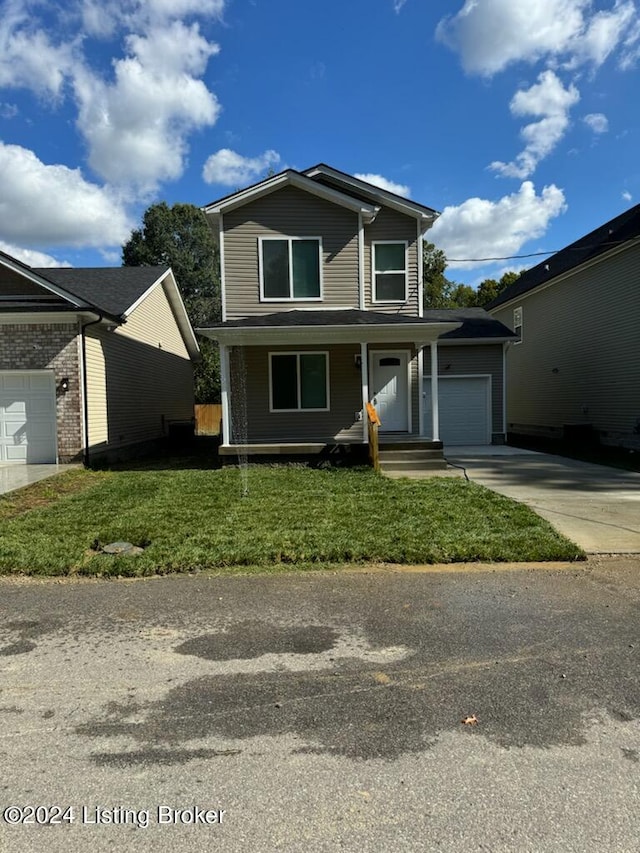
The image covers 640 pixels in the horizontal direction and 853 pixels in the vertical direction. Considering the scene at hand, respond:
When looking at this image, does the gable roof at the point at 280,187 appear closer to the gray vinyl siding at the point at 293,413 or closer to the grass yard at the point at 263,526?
the gray vinyl siding at the point at 293,413

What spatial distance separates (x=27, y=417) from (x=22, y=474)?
2129 mm

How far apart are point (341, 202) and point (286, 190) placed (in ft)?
4.55

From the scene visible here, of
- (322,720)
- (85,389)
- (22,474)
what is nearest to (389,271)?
(85,389)

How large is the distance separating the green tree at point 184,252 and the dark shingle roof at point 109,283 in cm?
1982

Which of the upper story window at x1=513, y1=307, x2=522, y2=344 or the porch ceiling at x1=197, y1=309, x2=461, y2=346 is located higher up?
the upper story window at x1=513, y1=307, x2=522, y2=344

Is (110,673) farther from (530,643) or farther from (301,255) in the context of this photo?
(301,255)

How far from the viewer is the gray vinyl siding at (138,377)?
1376 centimetres

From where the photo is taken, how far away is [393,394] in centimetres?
1445

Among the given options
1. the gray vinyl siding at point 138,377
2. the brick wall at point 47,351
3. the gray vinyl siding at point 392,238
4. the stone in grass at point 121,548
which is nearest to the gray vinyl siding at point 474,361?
the gray vinyl siding at point 392,238

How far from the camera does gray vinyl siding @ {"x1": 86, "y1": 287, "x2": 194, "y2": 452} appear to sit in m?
13.8

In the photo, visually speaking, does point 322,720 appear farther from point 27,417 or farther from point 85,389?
point 27,417

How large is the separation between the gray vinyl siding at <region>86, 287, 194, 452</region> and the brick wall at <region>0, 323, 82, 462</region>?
441mm

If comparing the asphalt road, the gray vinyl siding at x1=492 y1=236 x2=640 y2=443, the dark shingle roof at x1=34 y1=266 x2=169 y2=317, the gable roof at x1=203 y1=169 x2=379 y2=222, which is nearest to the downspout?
the dark shingle roof at x1=34 y1=266 x2=169 y2=317

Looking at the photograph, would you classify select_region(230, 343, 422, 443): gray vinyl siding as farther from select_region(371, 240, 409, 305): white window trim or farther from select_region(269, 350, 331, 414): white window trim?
select_region(371, 240, 409, 305): white window trim
